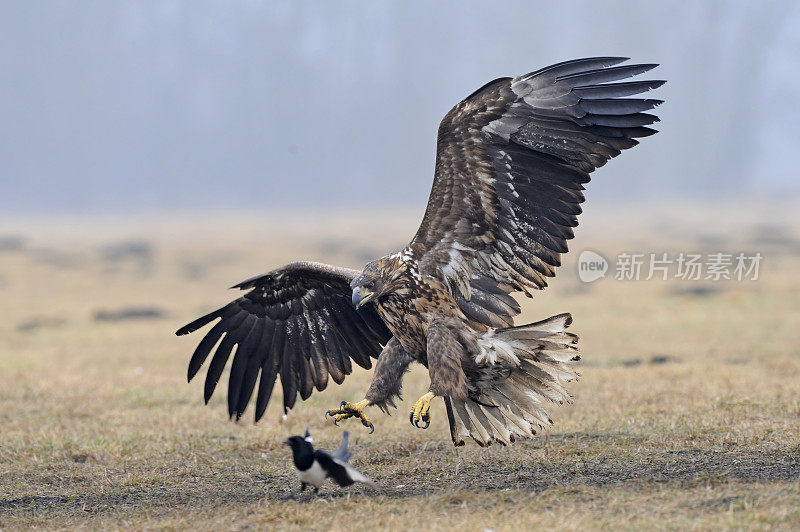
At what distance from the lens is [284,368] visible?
905 cm

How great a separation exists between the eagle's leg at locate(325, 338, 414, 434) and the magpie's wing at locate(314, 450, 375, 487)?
68 centimetres

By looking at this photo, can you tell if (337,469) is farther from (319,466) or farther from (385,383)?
(385,383)

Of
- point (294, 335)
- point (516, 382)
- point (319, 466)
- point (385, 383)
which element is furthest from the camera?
point (294, 335)

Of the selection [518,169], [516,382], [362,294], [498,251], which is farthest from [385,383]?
[518,169]

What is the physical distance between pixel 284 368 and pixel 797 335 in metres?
11.7

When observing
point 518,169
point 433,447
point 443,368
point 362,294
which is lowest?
point 433,447

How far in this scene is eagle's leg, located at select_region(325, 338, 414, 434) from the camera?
7.58 m

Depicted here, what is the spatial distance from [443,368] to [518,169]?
5.90 ft

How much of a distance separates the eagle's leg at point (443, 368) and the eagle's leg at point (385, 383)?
2.00ft

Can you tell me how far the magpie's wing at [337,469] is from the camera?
6.79m

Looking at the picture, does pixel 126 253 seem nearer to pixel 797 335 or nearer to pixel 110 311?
pixel 110 311

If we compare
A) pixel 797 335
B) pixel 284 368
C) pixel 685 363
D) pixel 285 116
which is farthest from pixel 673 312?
pixel 285 116

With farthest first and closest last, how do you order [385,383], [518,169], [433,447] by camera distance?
→ [433,447], [385,383], [518,169]

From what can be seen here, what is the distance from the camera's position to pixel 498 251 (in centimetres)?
789
